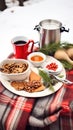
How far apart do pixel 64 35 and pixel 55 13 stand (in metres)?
0.43

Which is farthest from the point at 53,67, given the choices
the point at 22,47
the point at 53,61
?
the point at 22,47

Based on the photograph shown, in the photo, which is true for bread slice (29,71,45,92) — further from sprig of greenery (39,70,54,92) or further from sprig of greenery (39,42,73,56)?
sprig of greenery (39,42,73,56)

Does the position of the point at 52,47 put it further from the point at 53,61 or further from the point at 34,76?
the point at 34,76

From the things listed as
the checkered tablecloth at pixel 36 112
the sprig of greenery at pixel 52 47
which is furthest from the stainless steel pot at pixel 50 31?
the checkered tablecloth at pixel 36 112

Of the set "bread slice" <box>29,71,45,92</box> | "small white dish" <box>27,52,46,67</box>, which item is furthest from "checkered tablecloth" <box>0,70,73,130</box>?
"small white dish" <box>27,52,46,67</box>

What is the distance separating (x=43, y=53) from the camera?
3.12ft

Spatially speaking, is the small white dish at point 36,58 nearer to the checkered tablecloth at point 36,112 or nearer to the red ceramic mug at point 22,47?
the red ceramic mug at point 22,47

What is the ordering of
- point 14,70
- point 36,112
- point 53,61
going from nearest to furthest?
point 36,112 → point 14,70 → point 53,61

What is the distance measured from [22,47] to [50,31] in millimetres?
132

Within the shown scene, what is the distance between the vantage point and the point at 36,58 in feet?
2.99

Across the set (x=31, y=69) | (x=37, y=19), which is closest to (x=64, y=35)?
(x=37, y=19)

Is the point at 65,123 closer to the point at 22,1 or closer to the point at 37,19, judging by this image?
the point at 37,19

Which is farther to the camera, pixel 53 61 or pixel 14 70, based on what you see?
pixel 53 61

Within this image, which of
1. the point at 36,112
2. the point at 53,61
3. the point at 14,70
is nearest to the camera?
the point at 36,112
